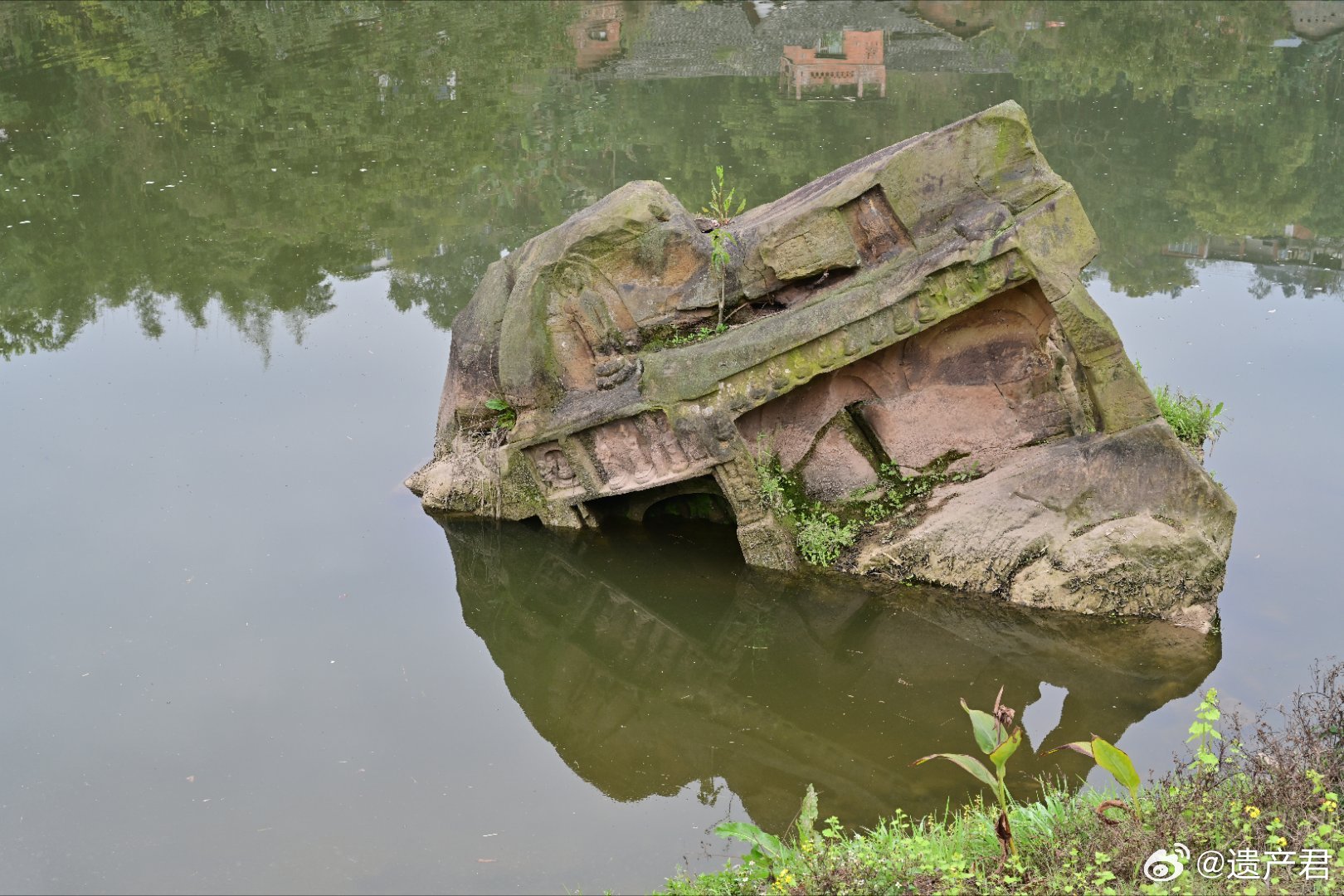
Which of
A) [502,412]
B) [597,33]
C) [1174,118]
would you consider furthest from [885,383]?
[597,33]

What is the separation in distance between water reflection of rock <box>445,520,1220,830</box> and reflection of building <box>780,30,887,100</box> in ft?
38.1

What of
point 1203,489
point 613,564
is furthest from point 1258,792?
point 613,564

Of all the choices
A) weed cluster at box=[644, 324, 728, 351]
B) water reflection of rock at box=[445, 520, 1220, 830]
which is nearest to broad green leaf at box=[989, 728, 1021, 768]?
water reflection of rock at box=[445, 520, 1220, 830]

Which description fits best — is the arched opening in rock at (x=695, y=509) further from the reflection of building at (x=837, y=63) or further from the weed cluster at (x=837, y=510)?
the reflection of building at (x=837, y=63)

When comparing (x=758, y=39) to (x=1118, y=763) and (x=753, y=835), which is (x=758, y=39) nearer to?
(x=753, y=835)

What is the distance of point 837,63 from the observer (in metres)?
20.0

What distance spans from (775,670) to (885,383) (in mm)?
2078

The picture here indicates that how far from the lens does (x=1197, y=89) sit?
1806cm

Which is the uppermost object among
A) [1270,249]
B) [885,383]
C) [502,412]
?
[1270,249]

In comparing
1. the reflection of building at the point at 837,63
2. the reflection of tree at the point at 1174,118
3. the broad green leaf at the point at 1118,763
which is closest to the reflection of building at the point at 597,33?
the reflection of building at the point at 837,63

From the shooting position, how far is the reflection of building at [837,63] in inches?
753

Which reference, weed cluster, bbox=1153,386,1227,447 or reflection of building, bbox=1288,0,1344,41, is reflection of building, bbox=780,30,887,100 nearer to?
reflection of building, bbox=1288,0,1344,41

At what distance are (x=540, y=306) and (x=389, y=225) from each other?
6.82 metres

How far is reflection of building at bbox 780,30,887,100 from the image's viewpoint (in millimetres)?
19125
